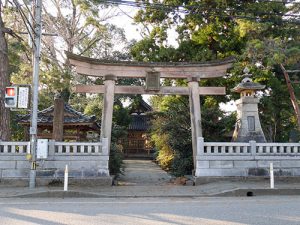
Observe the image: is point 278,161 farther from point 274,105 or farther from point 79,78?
point 79,78

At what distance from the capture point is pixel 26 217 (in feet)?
26.2

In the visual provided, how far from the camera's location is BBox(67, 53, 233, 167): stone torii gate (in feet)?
51.0

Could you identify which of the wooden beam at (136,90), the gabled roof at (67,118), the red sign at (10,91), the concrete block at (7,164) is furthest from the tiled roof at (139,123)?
the red sign at (10,91)

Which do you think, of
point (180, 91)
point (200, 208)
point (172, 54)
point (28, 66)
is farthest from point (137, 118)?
point (200, 208)

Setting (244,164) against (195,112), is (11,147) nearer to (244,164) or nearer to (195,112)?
(195,112)

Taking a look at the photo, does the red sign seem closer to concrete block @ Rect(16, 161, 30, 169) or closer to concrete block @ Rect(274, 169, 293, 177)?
concrete block @ Rect(16, 161, 30, 169)

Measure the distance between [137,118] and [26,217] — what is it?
35.0m

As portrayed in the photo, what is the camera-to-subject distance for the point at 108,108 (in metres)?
15.4

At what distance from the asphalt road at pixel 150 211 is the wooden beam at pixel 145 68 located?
257 inches

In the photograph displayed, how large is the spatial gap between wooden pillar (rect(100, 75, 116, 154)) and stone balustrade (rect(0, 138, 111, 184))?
2.56ft

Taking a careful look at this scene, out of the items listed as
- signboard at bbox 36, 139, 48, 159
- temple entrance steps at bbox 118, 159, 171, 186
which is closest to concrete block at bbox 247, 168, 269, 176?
temple entrance steps at bbox 118, 159, 171, 186

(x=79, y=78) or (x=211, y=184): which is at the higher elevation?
(x=79, y=78)

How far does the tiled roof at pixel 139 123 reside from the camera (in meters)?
40.6

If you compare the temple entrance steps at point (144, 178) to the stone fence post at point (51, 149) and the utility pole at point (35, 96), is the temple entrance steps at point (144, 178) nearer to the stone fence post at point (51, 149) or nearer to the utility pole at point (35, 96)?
the stone fence post at point (51, 149)
